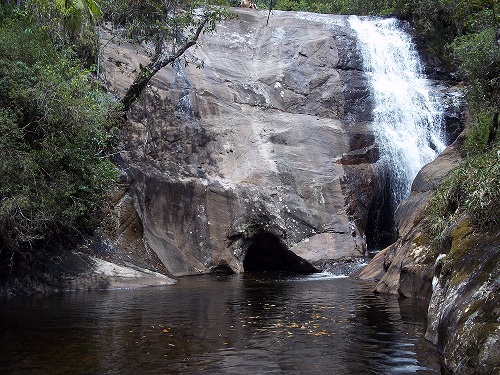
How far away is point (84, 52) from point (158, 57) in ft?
9.86

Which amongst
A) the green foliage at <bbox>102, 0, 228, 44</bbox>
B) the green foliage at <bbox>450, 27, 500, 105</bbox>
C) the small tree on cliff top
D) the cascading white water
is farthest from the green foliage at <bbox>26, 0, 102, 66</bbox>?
the cascading white water

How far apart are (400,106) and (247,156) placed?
862cm

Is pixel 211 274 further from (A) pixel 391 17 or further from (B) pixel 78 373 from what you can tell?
(A) pixel 391 17

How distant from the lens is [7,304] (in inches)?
495

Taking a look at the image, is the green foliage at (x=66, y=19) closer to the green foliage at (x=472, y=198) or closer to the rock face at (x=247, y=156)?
the rock face at (x=247, y=156)

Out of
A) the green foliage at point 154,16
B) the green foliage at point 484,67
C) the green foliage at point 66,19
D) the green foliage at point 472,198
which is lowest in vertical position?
the green foliage at point 472,198

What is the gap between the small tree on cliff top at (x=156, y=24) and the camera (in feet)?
67.8

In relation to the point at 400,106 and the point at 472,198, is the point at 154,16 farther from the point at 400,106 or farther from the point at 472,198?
the point at 472,198

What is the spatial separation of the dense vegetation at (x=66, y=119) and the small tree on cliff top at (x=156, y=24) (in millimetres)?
68

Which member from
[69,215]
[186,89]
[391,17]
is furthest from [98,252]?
[391,17]

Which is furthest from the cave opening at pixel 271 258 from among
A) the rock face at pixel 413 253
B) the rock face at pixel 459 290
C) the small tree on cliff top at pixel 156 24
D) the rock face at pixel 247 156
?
the small tree on cliff top at pixel 156 24

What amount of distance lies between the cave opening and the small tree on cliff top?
7.16 meters

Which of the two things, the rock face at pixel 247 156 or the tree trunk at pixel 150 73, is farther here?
the tree trunk at pixel 150 73

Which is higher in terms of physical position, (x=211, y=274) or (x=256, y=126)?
(x=256, y=126)
